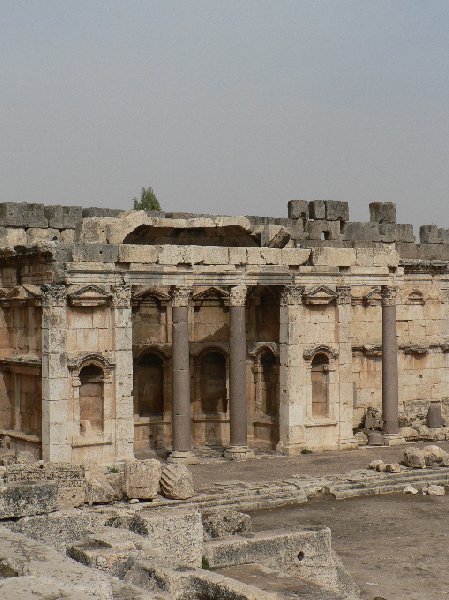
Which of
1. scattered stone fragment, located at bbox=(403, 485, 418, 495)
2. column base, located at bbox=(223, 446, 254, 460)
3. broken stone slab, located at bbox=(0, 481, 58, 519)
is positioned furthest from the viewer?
column base, located at bbox=(223, 446, 254, 460)

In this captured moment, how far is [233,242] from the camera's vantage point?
28188 millimetres

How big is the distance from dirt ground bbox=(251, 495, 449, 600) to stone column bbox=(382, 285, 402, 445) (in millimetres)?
6263

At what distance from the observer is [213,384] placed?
30.1m

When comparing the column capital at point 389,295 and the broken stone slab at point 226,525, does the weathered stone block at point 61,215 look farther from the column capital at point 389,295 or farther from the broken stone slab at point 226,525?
the broken stone slab at point 226,525

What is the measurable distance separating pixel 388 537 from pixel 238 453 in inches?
321

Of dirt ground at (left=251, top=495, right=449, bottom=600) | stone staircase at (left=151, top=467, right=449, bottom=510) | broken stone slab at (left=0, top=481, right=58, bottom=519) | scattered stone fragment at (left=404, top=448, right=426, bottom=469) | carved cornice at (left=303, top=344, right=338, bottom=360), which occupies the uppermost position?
carved cornice at (left=303, top=344, right=338, bottom=360)

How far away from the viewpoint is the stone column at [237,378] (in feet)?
88.1

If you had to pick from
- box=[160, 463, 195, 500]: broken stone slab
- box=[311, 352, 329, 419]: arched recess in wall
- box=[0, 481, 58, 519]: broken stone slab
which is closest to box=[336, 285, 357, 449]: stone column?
box=[311, 352, 329, 419]: arched recess in wall

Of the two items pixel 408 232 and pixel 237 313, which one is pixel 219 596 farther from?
pixel 408 232

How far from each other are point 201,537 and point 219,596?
115 inches

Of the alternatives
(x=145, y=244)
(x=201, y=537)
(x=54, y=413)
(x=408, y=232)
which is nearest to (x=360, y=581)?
(x=201, y=537)

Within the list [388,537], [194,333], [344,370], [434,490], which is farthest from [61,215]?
[388,537]

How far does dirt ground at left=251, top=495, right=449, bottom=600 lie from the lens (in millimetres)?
16000

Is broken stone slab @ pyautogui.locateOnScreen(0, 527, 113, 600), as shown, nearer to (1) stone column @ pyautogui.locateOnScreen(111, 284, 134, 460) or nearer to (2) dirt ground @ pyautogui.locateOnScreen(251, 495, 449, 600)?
(2) dirt ground @ pyautogui.locateOnScreen(251, 495, 449, 600)
